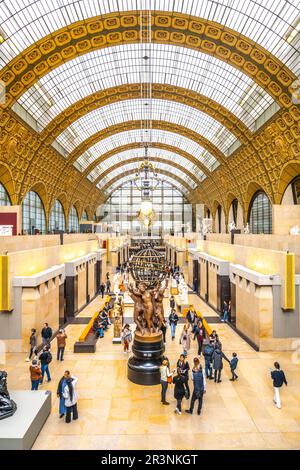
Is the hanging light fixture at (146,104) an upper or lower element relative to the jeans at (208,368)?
upper

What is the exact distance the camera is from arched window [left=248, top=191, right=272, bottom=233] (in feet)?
105

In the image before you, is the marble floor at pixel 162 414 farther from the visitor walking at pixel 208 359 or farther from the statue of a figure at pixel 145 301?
the statue of a figure at pixel 145 301

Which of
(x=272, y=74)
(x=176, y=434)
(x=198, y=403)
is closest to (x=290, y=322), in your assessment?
(x=198, y=403)

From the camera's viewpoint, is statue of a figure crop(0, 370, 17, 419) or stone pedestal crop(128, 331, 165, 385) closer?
statue of a figure crop(0, 370, 17, 419)

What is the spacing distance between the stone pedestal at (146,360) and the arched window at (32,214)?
81.1 ft

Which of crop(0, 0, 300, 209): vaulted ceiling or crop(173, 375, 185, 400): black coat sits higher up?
crop(0, 0, 300, 209): vaulted ceiling

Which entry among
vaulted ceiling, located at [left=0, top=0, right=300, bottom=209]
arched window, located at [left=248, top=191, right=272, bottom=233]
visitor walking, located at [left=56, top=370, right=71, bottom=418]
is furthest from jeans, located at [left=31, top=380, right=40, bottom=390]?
arched window, located at [left=248, top=191, right=272, bottom=233]

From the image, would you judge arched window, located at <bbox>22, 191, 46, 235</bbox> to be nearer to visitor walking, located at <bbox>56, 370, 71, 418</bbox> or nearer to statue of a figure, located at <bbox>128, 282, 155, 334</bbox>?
statue of a figure, located at <bbox>128, 282, 155, 334</bbox>

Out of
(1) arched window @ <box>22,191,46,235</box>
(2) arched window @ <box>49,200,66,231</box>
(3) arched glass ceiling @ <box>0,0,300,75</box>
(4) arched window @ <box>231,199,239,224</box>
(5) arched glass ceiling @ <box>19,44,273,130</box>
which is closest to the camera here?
(3) arched glass ceiling @ <box>0,0,300,75</box>

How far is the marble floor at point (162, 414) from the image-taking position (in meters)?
6.99

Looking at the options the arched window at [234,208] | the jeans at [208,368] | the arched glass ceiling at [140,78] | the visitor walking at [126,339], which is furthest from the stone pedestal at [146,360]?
the arched window at [234,208]

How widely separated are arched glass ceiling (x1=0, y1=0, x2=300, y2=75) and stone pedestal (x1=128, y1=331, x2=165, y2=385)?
18884 mm

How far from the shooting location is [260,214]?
33.6 m

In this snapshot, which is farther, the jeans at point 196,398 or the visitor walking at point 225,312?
the visitor walking at point 225,312
